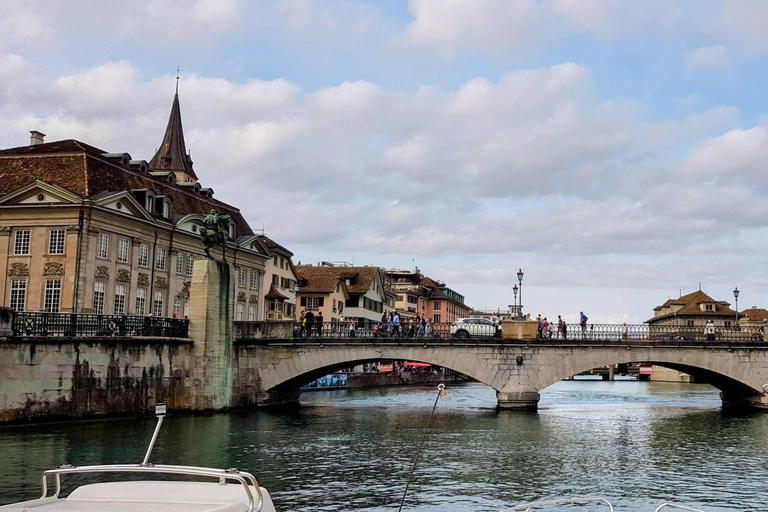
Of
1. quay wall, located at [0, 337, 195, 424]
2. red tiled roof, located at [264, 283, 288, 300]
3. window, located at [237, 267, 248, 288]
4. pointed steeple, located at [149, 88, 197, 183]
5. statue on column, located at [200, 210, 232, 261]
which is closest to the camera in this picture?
quay wall, located at [0, 337, 195, 424]

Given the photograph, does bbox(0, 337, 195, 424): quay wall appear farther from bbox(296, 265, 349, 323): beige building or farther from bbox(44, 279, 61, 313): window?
bbox(296, 265, 349, 323): beige building

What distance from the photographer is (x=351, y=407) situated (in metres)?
51.0

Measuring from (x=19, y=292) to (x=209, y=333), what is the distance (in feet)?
55.6

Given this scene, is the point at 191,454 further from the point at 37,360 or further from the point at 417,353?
the point at 417,353

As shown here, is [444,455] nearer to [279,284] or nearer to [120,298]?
[120,298]

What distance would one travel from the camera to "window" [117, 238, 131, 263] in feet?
184

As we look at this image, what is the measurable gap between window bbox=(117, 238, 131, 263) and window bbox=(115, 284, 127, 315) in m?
1.63

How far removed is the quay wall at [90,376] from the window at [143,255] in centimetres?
1802

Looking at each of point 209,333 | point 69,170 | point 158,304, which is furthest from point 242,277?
point 209,333

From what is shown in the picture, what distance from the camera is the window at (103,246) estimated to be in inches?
2126

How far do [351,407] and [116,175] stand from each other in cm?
2191

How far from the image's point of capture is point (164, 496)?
1103 cm

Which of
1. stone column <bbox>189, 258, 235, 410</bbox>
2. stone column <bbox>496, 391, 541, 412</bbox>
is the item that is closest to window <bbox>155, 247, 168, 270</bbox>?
stone column <bbox>189, 258, 235, 410</bbox>

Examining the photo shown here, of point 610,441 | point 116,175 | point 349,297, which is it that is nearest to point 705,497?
point 610,441
